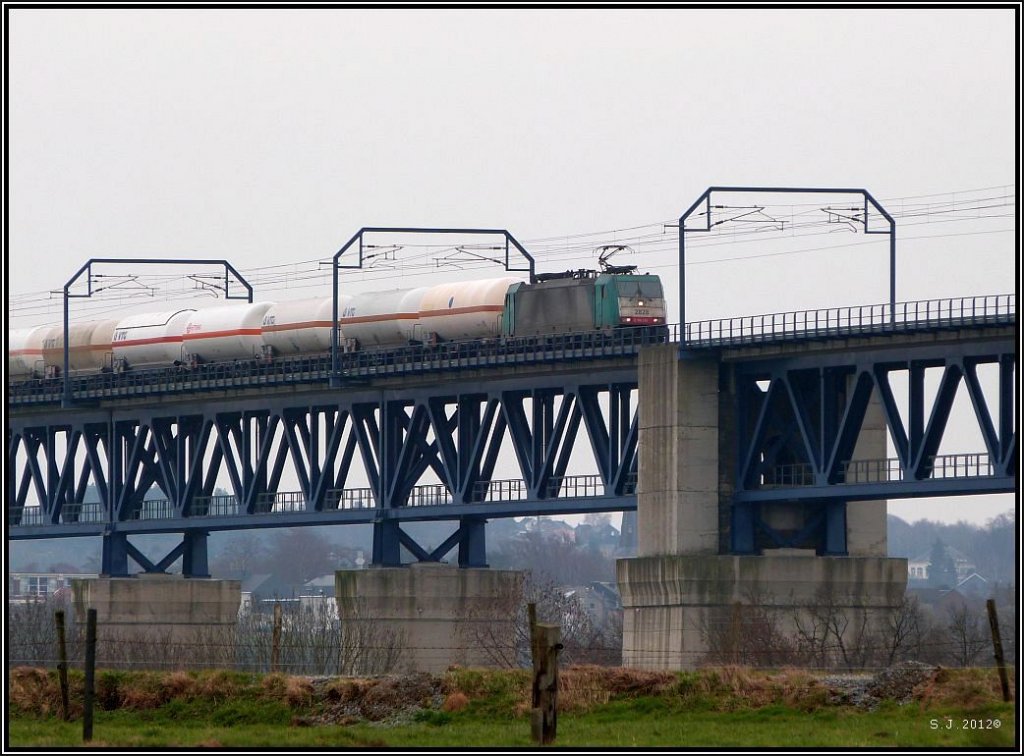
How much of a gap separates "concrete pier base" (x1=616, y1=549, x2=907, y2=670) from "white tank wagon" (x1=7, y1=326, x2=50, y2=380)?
159 ft

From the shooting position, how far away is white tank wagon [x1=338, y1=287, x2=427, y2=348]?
108 metres

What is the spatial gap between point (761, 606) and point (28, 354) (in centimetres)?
5424

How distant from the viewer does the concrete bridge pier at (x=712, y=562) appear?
305ft

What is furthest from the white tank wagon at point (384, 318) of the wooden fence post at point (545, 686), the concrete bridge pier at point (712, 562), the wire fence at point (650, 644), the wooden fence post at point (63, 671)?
the wooden fence post at point (545, 686)

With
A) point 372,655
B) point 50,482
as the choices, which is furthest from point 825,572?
point 50,482

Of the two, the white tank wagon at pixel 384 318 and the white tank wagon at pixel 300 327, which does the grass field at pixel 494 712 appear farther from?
the white tank wagon at pixel 300 327

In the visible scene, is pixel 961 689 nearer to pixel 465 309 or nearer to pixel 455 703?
pixel 455 703

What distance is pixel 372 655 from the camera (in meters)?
105

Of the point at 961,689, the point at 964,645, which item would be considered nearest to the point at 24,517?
the point at 964,645

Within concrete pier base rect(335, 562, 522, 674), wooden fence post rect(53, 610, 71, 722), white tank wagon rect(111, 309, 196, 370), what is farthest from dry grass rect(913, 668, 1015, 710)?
white tank wagon rect(111, 309, 196, 370)

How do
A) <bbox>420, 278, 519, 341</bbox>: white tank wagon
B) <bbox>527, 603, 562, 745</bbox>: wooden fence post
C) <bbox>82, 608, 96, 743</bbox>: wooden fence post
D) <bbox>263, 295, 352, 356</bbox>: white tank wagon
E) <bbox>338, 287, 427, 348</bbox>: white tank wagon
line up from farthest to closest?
<bbox>263, 295, 352, 356</bbox>: white tank wagon, <bbox>338, 287, 427, 348</bbox>: white tank wagon, <bbox>420, 278, 519, 341</bbox>: white tank wagon, <bbox>82, 608, 96, 743</bbox>: wooden fence post, <bbox>527, 603, 562, 745</bbox>: wooden fence post

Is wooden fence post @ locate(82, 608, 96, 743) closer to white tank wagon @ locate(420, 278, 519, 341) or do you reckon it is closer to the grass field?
the grass field

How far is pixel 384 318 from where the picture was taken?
358 feet

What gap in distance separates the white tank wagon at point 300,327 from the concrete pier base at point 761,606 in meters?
24.9
